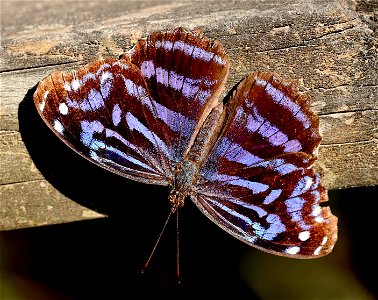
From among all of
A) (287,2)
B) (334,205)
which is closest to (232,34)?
(287,2)

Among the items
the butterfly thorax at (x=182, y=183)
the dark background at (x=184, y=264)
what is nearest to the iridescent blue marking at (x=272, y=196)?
the butterfly thorax at (x=182, y=183)

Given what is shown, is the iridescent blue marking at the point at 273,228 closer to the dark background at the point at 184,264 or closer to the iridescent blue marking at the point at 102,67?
the iridescent blue marking at the point at 102,67

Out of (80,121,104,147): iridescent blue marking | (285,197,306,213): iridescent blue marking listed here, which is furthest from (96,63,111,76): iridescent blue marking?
(285,197,306,213): iridescent blue marking

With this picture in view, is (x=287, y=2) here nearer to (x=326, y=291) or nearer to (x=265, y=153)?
(x=265, y=153)

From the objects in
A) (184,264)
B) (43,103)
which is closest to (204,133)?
(43,103)

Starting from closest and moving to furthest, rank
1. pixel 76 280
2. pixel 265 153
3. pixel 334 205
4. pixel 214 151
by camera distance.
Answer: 1. pixel 265 153
2. pixel 214 151
3. pixel 334 205
4. pixel 76 280

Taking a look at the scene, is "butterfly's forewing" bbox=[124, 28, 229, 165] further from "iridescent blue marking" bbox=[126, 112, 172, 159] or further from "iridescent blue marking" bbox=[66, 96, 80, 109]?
"iridescent blue marking" bbox=[66, 96, 80, 109]

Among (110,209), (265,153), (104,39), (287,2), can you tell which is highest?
(287,2)
